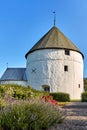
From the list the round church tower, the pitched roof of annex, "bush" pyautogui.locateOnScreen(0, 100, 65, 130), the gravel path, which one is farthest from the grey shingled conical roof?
"bush" pyautogui.locateOnScreen(0, 100, 65, 130)

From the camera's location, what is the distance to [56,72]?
38.8m

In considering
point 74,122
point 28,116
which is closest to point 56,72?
point 74,122

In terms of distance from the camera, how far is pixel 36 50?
40031mm

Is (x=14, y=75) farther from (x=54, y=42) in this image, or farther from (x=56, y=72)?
(x=54, y=42)

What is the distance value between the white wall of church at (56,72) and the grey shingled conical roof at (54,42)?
1.98ft

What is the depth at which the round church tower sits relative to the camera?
3859 cm

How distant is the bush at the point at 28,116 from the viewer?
6.00 metres

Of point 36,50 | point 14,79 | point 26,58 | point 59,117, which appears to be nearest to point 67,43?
point 36,50

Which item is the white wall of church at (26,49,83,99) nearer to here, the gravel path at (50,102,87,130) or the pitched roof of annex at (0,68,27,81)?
the pitched roof of annex at (0,68,27,81)

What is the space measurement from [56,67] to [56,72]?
750mm

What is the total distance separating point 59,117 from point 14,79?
119ft

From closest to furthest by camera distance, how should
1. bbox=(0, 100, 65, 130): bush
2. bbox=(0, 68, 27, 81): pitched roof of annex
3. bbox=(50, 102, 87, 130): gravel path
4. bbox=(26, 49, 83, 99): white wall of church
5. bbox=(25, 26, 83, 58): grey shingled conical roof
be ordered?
bbox=(0, 100, 65, 130): bush → bbox=(50, 102, 87, 130): gravel path → bbox=(26, 49, 83, 99): white wall of church → bbox=(25, 26, 83, 58): grey shingled conical roof → bbox=(0, 68, 27, 81): pitched roof of annex

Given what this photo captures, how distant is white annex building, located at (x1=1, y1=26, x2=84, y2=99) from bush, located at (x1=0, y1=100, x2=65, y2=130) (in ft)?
103

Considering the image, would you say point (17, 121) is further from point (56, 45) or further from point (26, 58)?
point (26, 58)
